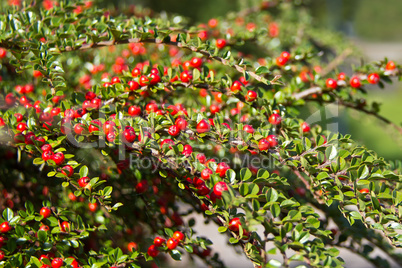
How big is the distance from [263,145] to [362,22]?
435 inches

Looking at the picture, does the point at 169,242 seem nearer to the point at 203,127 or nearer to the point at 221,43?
the point at 203,127

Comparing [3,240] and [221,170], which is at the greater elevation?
[221,170]

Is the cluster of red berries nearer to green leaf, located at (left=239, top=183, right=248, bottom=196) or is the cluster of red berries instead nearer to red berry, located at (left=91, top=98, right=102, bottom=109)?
green leaf, located at (left=239, top=183, right=248, bottom=196)

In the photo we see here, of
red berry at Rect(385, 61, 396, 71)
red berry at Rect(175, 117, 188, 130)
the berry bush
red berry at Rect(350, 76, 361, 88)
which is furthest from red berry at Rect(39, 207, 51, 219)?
red berry at Rect(385, 61, 396, 71)

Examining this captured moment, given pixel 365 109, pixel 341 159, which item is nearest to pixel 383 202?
pixel 341 159

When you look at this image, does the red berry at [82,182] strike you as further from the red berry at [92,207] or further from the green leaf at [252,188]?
the green leaf at [252,188]

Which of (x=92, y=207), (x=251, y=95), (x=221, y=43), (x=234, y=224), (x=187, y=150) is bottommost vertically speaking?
(x=92, y=207)

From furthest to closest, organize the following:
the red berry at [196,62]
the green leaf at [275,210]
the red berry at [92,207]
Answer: the red berry at [196,62] < the red berry at [92,207] < the green leaf at [275,210]

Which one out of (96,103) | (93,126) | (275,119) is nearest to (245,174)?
(275,119)

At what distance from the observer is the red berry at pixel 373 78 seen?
151 cm

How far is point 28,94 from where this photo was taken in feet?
5.31

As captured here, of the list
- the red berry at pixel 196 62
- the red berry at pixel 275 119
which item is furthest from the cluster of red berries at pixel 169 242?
the red berry at pixel 196 62

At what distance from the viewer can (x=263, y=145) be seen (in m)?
1.04

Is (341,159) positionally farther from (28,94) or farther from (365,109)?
(28,94)
